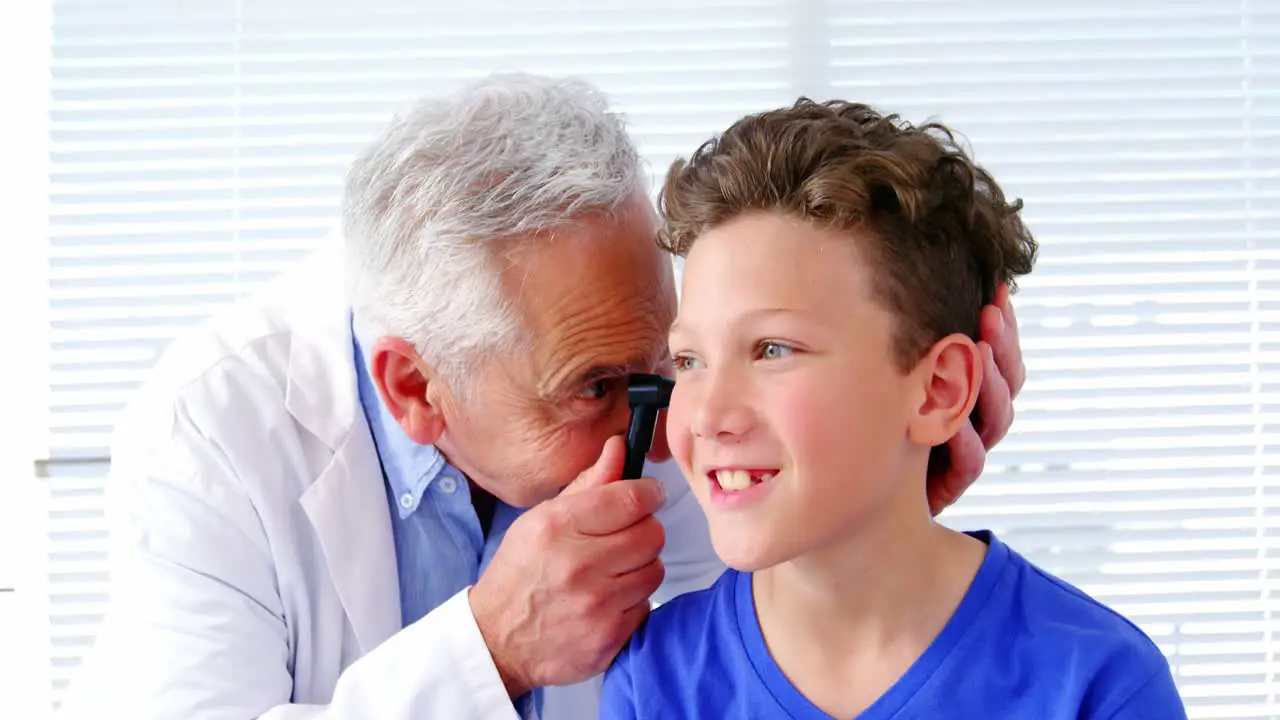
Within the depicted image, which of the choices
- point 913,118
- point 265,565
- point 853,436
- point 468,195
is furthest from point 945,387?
point 913,118

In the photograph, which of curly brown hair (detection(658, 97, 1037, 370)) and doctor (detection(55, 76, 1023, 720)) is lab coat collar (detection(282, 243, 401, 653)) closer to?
doctor (detection(55, 76, 1023, 720))

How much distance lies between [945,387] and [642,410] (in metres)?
0.30

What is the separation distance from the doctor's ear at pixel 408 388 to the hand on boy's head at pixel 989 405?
0.55 metres

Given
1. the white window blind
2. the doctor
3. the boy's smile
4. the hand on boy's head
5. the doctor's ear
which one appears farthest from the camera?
the white window blind

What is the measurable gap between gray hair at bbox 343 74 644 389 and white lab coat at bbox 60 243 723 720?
172mm

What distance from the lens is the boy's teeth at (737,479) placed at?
99 centimetres

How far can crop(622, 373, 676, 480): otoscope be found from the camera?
1.17 metres

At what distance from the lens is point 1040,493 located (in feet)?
7.96

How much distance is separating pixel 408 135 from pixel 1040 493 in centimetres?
160

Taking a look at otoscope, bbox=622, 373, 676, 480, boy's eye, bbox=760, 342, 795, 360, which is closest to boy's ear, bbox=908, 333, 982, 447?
boy's eye, bbox=760, 342, 795, 360

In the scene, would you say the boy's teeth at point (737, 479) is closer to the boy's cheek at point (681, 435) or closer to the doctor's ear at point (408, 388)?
the boy's cheek at point (681, 435)

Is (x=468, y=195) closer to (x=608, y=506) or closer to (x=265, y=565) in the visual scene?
(x=608, y=506)

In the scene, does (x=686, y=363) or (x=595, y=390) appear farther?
(x=595, y=390)

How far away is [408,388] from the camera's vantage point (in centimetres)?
139
